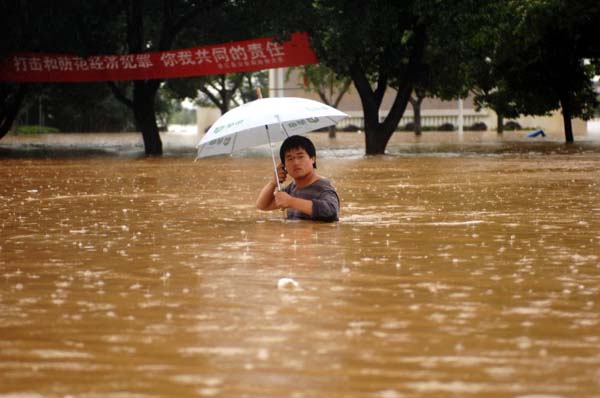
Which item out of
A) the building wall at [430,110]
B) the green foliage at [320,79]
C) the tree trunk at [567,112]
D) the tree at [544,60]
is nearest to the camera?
the tree at [544,60]

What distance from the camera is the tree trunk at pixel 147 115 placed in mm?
33156

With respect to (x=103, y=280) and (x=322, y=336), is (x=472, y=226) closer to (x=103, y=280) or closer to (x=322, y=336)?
(x=103, y=280)

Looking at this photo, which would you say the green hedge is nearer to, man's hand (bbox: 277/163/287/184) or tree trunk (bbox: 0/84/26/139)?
tree trunk (bbox: 0/84/26/139)

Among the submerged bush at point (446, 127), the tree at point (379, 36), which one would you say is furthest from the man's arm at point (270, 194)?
the submerged bush at point (446, 127)

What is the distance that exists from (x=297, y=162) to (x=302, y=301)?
12.5 ft

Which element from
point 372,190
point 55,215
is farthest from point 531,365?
point 372,190

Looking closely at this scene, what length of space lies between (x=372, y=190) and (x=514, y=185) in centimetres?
201

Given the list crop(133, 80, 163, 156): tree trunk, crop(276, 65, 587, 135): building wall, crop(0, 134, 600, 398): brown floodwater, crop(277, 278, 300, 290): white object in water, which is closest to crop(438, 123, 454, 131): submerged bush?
crop(276, 65, 587, 135): building wall

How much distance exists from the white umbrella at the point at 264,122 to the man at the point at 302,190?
213mm

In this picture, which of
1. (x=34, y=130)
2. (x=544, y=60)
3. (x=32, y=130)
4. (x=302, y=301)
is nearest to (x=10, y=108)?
(x=544, y=60)

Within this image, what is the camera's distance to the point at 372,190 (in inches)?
579

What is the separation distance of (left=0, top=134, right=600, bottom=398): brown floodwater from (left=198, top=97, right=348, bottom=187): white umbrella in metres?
0.69

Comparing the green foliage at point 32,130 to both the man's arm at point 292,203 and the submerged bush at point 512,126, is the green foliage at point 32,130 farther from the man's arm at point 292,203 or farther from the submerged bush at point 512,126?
the man's arm at point 292,203

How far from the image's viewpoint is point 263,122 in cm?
942
